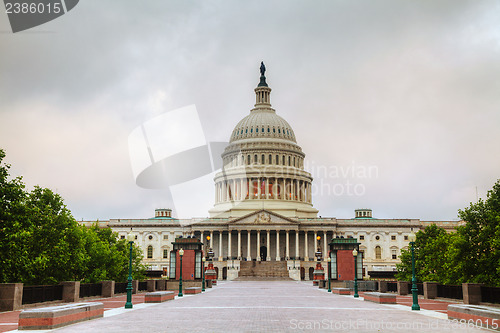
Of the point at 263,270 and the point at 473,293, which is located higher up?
the point at 263,270

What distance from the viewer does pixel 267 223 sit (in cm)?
13400

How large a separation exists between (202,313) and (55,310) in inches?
323

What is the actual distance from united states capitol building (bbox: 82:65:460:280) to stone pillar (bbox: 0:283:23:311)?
88.4m

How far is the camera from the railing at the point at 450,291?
37500 millimetres

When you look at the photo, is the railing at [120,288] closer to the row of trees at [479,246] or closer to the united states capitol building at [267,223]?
A: the row of trees at [479,246]

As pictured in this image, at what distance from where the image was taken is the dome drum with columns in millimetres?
147875

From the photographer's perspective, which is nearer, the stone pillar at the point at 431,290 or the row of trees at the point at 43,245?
Result: the row of trees at the point at 43,245

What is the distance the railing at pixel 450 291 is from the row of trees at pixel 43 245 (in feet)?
92.3

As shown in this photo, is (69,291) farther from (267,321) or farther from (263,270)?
(263,270)

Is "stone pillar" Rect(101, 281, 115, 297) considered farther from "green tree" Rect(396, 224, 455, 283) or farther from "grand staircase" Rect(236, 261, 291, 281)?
"grand staircase" Rect(236, 261, 291, 281)

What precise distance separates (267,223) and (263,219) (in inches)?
59.1

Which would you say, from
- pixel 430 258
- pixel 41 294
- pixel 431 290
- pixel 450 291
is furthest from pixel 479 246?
pixel 41 294

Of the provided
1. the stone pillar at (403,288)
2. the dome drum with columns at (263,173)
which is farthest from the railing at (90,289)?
the dome drum with columns at (263,173)

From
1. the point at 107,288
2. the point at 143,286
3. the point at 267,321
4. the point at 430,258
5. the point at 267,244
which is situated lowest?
the point at 267,321
